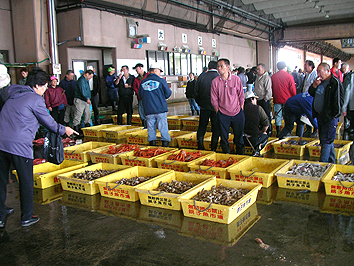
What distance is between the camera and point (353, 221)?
3.57 meters

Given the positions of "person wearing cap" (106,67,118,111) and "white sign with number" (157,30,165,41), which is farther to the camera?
"white sign with number" (157,30,165,41)

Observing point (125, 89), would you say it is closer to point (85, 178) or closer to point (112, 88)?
point (112, 88)

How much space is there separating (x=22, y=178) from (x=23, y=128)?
1.82 feet

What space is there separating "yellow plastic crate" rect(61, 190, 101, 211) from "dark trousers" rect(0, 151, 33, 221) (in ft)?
2.21

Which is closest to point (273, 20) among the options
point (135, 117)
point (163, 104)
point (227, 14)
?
point (227, 14)

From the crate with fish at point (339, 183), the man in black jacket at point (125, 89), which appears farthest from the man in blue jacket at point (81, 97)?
the crate with fish at point (339, 183)

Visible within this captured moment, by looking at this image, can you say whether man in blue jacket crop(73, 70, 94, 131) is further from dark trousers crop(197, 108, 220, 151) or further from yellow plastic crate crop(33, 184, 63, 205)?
yellow plastic crate crop(33, 184, 63, 205)

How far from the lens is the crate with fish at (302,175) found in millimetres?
4469

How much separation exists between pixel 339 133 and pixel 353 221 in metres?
5.54

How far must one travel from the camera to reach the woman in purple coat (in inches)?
141

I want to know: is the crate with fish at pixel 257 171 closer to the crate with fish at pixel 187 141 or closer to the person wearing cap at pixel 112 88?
the crate with fish at pixel 187 141

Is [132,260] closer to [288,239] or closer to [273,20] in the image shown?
[288,239]

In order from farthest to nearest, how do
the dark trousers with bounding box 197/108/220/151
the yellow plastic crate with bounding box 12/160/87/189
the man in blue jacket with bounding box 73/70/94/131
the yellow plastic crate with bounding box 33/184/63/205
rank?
the man in blue jacket with bounding box 73/70/94/131
the dark trousers with bounding box 197/108/220/151
the yellow plastic crate with bounding box 12/160/87/189
the yellow plastic crate with bounding box 33/184/63/205

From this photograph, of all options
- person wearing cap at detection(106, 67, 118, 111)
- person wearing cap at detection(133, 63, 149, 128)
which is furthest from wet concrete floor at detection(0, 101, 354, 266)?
person wearing cap at detection(106, 67, 118, 111)
